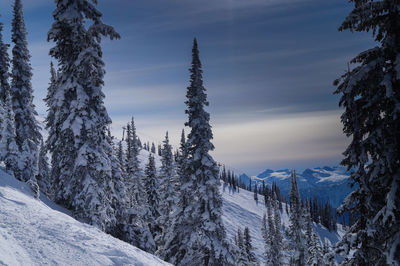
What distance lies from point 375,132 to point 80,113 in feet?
45.7

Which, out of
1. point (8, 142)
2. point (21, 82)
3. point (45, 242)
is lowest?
point (45, 242)

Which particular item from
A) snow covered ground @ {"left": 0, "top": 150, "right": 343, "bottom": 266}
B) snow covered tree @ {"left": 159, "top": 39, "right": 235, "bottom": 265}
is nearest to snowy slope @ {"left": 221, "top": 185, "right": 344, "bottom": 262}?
snow covered tree @ {"left": 159, "top": 39, "right": 235, "bottom": 265}

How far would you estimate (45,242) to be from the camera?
6.95m

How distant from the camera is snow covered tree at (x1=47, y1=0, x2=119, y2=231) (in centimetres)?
1434

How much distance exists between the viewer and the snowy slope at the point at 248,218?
92119mm

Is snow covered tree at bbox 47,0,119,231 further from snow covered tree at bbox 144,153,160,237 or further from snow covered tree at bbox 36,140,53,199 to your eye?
snow covered tree at bbox 144,153,160,237

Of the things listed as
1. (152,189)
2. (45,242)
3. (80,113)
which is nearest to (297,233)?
(152,189)

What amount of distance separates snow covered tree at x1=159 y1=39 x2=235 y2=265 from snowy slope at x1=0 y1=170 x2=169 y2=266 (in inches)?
437

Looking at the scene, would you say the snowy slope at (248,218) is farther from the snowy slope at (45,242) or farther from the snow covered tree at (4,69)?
the snowy slope at (45,242)

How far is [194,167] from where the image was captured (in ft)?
67.1

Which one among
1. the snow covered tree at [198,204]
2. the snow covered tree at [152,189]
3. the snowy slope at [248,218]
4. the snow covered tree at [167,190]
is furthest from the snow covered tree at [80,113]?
the snowy slope at [248,218]

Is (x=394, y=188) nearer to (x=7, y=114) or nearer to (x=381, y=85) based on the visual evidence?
(x=381, y=85)

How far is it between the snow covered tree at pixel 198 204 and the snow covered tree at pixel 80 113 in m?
6.88

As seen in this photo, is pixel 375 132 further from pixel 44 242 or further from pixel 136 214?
pixel 136 214
